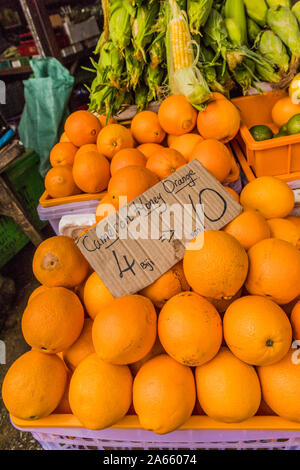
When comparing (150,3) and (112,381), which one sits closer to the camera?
(112,381)

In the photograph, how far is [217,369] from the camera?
783 millimetres

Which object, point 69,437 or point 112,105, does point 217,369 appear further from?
point 112,105

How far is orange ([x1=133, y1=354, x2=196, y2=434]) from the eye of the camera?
2.39 ft

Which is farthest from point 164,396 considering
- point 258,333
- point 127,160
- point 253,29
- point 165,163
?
point 253,29

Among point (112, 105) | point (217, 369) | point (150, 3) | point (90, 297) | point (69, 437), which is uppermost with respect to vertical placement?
point (150, 3)

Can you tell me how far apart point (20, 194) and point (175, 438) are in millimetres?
2439

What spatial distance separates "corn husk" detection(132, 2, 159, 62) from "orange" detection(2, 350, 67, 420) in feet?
6.04

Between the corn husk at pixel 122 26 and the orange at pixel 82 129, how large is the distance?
0.60 meters

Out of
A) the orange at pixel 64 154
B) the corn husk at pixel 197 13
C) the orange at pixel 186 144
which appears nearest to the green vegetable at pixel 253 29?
the corn husk at pixel 197 13

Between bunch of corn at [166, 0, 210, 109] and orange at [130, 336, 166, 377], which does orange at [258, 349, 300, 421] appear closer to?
orange at [130, 336, 166, 377]

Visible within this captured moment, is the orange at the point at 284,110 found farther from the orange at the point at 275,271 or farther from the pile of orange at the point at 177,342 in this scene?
the orange at the point at 275,271

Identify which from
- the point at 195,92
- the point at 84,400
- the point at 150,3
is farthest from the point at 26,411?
the point at 150,3

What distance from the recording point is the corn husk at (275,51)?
1917mm

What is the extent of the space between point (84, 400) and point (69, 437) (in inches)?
9.5
